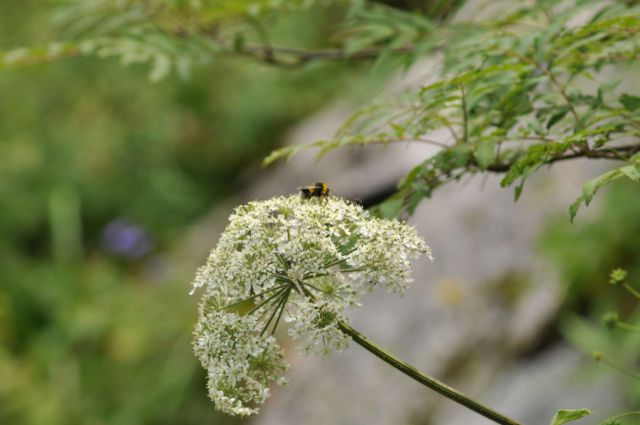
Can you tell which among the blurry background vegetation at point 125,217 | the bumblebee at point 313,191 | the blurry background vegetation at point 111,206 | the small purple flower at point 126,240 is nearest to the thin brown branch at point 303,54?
the bumblebee at point 313,191

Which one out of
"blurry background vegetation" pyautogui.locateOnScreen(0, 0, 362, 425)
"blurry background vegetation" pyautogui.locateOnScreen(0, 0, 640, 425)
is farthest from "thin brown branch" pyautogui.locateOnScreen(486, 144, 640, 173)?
"blurry background vegetation" pyautogui.locateOnScreen(0, 0, 362, 425)

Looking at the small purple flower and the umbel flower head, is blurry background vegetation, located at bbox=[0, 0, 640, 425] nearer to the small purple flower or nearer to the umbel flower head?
the small purple flower

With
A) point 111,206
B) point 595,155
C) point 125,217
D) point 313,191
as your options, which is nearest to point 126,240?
point 125,217

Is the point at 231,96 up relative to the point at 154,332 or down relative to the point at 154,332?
up

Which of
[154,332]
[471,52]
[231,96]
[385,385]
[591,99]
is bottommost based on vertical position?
[385,385]

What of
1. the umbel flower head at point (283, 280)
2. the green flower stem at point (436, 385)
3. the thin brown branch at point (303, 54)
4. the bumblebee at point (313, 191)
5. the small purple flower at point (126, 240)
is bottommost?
the green flower stem at point (436, 385)

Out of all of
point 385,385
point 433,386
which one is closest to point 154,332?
point 385,385

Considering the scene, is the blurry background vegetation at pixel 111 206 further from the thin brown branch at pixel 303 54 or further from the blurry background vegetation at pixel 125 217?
the thin brown branch at pixel 303 54

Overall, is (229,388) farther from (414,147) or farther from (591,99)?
(414,147)
